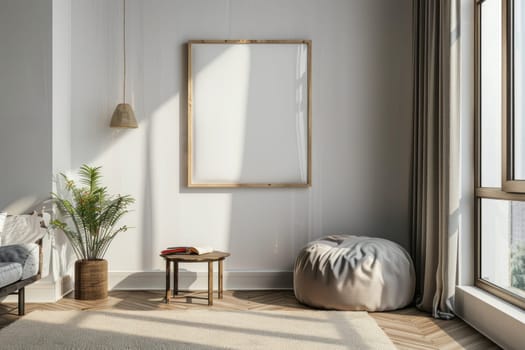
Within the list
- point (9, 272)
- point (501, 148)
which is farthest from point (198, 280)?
point (501, 148)

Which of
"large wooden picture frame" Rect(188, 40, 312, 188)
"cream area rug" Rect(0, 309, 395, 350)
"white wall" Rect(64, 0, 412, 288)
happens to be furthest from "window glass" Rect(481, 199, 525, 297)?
"large wooden picture frame" Rect(188, 40, 312, 188)

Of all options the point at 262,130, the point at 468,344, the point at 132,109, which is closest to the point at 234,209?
the point at 262,130

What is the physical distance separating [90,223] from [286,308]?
5.42 ft

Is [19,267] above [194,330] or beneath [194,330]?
above

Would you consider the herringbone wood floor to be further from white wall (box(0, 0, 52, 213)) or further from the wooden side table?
white wall (box(0, 0, 52, 213))

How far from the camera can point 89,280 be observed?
403 centimetres

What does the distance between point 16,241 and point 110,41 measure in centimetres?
183

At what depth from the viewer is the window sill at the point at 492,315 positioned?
277cm

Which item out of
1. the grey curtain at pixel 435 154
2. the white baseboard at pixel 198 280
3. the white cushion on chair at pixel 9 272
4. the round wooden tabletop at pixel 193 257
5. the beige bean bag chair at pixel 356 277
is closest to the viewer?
the white cushion on chair at pixel 9 272

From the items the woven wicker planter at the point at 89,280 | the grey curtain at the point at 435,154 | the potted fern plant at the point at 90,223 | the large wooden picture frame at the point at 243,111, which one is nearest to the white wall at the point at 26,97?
Result: the potted fern plant at the point at 90,223

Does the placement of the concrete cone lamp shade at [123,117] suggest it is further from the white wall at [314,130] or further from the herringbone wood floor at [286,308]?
the herringbone wood floor at [286,308]

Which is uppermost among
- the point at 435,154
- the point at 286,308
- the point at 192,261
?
the point at 435,154

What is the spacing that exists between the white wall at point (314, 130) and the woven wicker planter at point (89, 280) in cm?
40

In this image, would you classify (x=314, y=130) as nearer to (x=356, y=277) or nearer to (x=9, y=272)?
(x=356, y=277)
